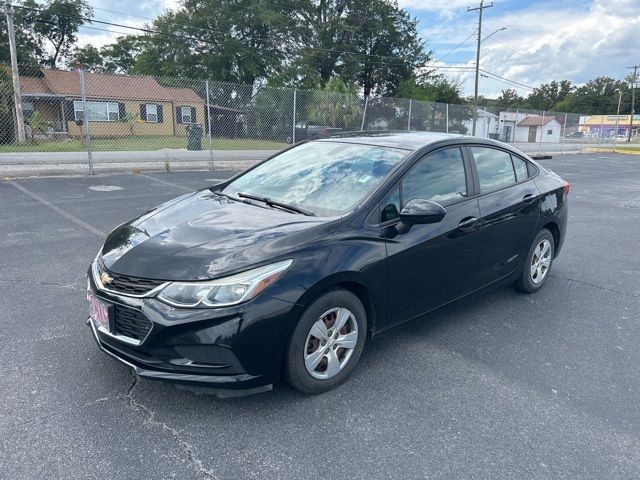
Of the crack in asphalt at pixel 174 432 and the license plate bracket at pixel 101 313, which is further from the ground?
the license plate bracket at pixel 101 313

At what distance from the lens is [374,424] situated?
2678mm

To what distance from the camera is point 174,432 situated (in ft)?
8.35

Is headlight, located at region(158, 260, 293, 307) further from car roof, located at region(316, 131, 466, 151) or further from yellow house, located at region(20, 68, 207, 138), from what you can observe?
yellow house, located at region(20, 68, 207, 138)

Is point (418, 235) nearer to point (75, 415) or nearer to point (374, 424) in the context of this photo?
point (374, 424)

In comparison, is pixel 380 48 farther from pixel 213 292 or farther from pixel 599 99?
pixel 599 99

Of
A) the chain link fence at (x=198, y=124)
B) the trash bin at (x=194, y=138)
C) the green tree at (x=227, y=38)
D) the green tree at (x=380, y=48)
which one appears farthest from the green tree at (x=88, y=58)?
the trash bin at (x=194, y=138)

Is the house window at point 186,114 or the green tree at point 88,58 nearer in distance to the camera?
the house window at point 186,114

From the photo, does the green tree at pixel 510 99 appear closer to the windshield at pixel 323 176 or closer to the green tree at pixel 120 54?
the green tree at pixel 120 54

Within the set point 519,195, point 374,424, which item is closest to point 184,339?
point 374,424

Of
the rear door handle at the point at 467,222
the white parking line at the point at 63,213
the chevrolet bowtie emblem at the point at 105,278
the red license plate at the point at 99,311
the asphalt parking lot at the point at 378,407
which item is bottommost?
the asphalt parking lot at the point at 378,407

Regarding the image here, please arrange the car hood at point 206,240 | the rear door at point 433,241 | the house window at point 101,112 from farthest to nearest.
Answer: the house window at point 101,112
the rear door at point 433,241
the car hood at point 206,240

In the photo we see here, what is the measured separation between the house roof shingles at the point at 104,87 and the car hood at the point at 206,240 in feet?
101

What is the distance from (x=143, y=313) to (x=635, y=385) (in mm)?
3144

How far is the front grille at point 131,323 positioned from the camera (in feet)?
8.28
